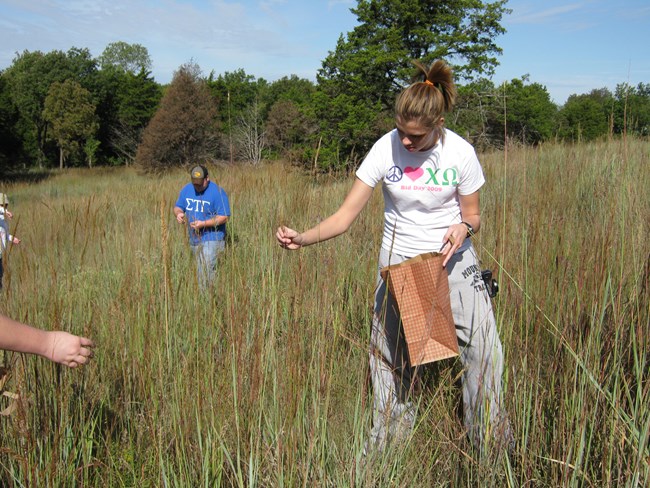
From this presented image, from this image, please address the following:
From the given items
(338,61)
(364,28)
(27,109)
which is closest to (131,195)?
(338,61)

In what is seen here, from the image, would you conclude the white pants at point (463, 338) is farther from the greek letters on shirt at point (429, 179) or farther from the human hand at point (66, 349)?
the human hand at point (66, 349)

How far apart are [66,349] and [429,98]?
1.57m

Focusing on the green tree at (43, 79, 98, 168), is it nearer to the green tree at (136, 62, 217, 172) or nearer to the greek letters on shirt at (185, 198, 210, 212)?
the green tree at (136, 62, 217, 172)

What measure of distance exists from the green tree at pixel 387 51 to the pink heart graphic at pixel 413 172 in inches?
590

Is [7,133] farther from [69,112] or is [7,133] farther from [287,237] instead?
[287,237]

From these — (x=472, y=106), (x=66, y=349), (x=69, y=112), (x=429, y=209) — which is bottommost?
(x=66, y=349)

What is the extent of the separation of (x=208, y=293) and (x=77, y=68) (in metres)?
46.0

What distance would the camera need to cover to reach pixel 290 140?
10.8 meters

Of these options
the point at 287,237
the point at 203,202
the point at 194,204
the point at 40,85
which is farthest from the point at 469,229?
the point at 40,85

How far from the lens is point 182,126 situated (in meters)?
25.9

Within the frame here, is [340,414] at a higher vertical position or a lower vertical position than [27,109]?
lower

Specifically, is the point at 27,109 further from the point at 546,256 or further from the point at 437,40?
the point at 546,256

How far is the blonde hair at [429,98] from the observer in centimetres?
205

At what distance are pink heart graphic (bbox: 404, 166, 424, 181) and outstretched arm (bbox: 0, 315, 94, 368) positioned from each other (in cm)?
138
